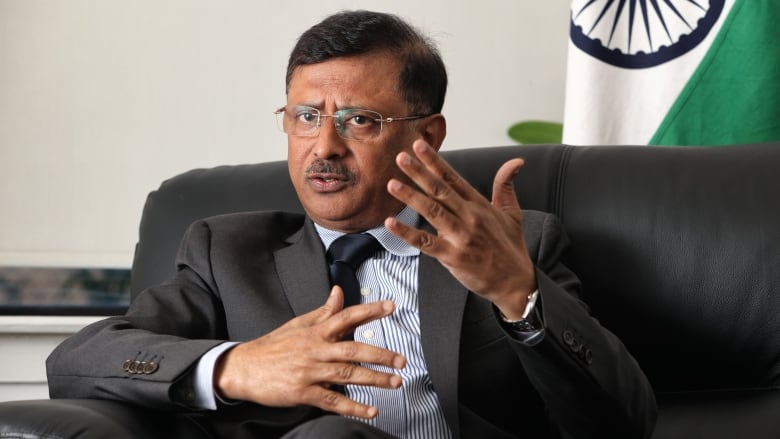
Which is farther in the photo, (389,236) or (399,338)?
(389,236)

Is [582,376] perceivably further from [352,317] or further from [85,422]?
[85,422]

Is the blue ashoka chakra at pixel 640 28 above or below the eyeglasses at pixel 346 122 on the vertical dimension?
above

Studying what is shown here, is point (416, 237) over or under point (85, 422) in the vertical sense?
over

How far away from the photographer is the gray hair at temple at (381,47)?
1.83 metres

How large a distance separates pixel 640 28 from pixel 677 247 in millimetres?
963

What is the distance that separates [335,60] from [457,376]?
65 centimetres

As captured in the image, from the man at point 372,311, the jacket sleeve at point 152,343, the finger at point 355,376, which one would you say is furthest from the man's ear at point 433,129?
the finger at point 355,376

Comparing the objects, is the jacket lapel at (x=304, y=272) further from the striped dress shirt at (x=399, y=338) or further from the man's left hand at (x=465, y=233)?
the man's left hand at (x=465, y=233)

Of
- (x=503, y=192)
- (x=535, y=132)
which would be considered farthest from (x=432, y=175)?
(x=535, y=132)

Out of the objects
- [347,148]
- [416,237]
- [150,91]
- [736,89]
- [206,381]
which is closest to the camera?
[416,237]

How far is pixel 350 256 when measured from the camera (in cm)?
182

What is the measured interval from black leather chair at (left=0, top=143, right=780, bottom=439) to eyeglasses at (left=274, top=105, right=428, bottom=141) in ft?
1.09

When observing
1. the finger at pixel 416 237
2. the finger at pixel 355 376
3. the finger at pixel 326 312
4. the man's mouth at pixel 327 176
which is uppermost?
the finger at pixel 416 237

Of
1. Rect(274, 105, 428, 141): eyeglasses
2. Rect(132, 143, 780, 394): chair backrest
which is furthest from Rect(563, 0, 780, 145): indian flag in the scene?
Rect(274, 105, 428, 141): eyeglasses
